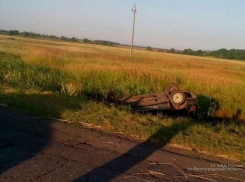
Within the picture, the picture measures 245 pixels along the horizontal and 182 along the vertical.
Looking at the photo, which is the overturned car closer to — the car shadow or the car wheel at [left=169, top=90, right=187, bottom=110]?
the car wheel at [left=169, top=90, right=187, bottom=110]

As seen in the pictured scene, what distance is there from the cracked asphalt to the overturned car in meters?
3.70

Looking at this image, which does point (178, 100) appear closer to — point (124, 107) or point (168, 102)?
point (168, 102)

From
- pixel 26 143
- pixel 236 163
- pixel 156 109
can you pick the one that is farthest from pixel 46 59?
pixel 236 163

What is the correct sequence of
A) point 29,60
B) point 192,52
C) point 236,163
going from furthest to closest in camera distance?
point 192,52, point 29,60, point 236,163

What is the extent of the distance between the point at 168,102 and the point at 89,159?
194 inches

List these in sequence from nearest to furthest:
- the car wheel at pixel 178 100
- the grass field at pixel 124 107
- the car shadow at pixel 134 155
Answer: the car shadow at pixel 134 155, the grass field at pixel 124 107, the car wheel at pixel 178 100

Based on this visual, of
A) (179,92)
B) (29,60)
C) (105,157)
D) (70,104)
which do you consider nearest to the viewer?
(105,157)

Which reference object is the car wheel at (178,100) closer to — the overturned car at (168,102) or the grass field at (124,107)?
the overturned car at (168,102)

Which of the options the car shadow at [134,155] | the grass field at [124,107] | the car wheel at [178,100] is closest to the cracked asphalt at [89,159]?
the car shadow at [134,155]

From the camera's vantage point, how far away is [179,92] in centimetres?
840

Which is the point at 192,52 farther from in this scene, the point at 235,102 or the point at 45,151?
the point at 45,151

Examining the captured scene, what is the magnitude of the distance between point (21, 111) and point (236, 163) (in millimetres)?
4422

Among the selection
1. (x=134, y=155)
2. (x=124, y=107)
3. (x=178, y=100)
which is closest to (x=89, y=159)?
(x=134, y=155)

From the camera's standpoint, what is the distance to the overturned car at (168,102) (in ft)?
27.5
